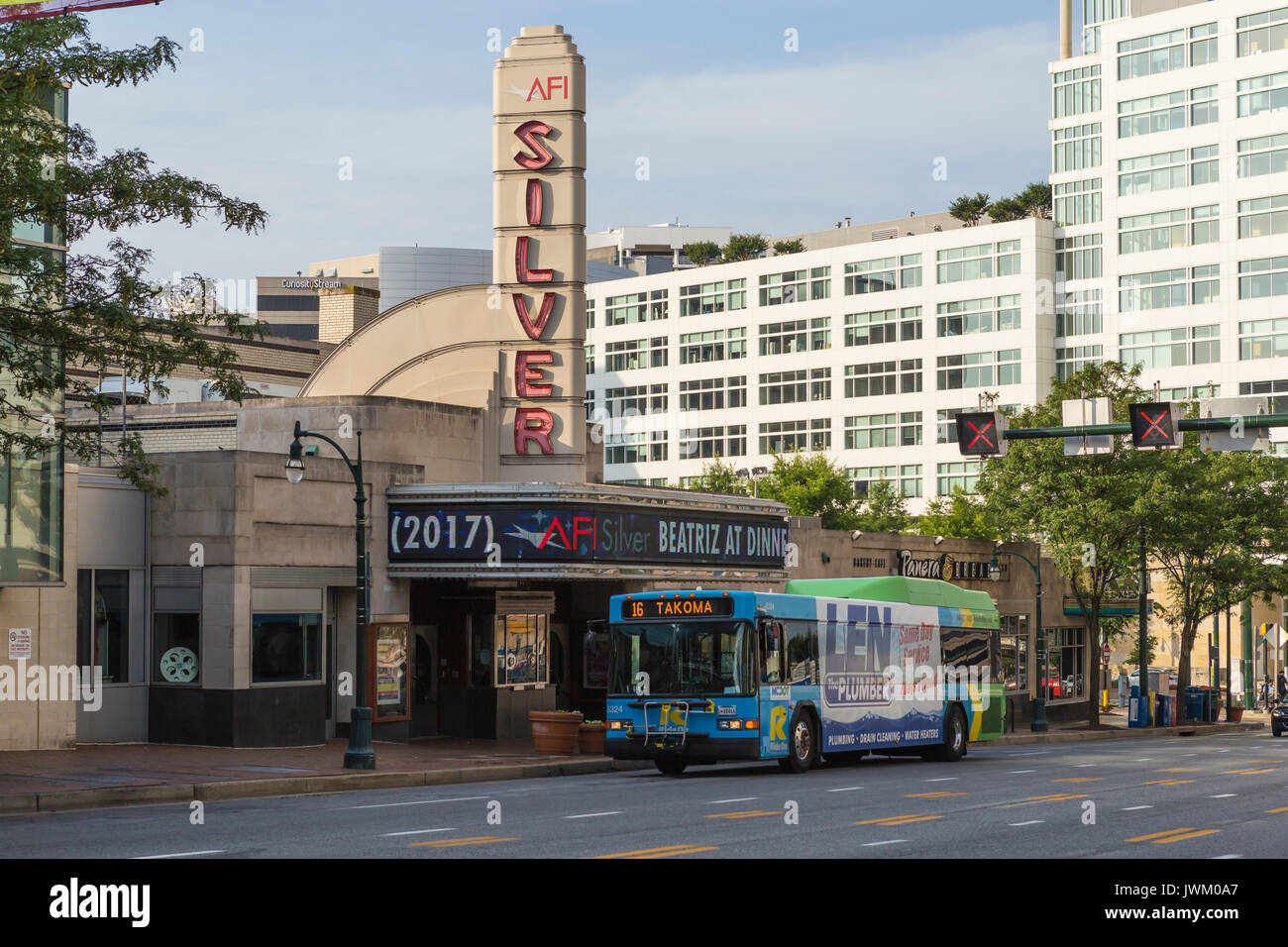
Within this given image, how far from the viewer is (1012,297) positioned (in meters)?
105

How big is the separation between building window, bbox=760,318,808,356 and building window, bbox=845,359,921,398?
4.16 meters

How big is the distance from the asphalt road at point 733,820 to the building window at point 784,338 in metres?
87.5

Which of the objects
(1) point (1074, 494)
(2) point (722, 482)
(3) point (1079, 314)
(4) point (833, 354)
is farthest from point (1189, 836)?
(4) point (833, 354)

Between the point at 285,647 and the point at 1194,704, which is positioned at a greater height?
the point at 285,647

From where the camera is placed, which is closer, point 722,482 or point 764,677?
point 764,677

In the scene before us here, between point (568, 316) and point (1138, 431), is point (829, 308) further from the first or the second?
point (1138, 431)

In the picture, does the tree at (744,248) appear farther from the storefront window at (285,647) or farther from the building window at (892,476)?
the storefront window at (285,647)

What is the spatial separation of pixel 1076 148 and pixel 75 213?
309 feet

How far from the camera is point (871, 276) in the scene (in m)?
111

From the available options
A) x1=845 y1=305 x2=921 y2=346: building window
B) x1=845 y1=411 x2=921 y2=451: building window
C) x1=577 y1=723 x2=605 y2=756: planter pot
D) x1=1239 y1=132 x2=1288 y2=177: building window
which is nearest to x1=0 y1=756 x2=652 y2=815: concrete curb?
x1=577 y1=723 x2=605 y2=756: planter pot

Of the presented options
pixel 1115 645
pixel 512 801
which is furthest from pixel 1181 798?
pixel 1115 645

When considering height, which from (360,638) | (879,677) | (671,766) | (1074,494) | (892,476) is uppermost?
(892,476)

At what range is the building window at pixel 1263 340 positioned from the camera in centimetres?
9581

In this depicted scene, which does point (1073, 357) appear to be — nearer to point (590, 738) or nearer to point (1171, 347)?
point (1171, 347)
